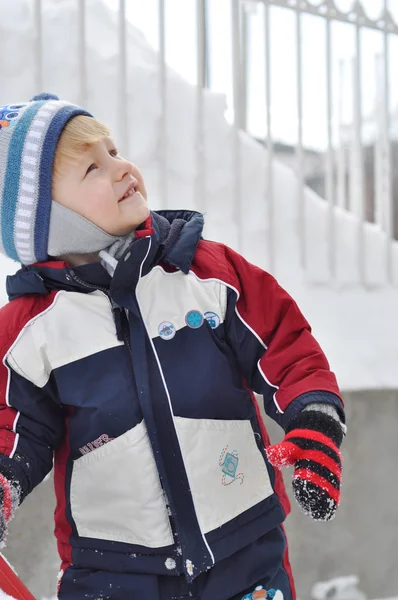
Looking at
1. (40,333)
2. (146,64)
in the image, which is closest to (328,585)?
(40,333)

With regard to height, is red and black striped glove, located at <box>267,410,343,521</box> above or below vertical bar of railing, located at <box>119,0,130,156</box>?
below

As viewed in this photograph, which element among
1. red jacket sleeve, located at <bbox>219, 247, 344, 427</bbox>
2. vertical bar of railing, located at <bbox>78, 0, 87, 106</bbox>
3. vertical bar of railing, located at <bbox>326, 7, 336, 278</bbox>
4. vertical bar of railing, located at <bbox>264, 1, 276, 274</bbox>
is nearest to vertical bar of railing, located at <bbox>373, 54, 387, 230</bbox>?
vertical bar of railing, located at <bbox>326, 7, 336, 278</bbox>

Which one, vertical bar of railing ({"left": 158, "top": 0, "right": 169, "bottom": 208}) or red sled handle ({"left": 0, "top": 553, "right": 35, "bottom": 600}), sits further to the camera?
vertical bar of railing ({"left": 158, "top": 0, "right": 169, "bottom": 208})

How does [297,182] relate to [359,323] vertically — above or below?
above

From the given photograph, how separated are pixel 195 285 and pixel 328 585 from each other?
5.54 ft

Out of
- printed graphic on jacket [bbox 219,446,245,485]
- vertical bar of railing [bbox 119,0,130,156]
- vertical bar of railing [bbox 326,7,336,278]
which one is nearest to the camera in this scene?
printed graphic on jacket [bbox 219,446,245,485]

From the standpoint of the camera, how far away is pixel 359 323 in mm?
2889

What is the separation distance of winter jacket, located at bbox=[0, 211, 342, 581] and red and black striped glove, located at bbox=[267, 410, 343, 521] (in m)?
0.06

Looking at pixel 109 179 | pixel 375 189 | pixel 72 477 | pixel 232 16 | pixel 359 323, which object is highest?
pixel 232 16

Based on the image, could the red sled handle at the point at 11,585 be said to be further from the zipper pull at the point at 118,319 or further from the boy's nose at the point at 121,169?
the boy's nose at the point at 121,169

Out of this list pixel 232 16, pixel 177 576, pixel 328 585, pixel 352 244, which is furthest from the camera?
pixel 352 244

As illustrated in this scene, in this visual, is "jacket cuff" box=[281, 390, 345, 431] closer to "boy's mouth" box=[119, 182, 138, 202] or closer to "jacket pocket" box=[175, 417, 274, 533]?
"jacket pocket" box=[175, 417, 274, 533]

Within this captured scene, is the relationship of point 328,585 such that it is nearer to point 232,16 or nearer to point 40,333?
point 40,333

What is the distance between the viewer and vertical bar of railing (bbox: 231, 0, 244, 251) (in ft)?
9.20
